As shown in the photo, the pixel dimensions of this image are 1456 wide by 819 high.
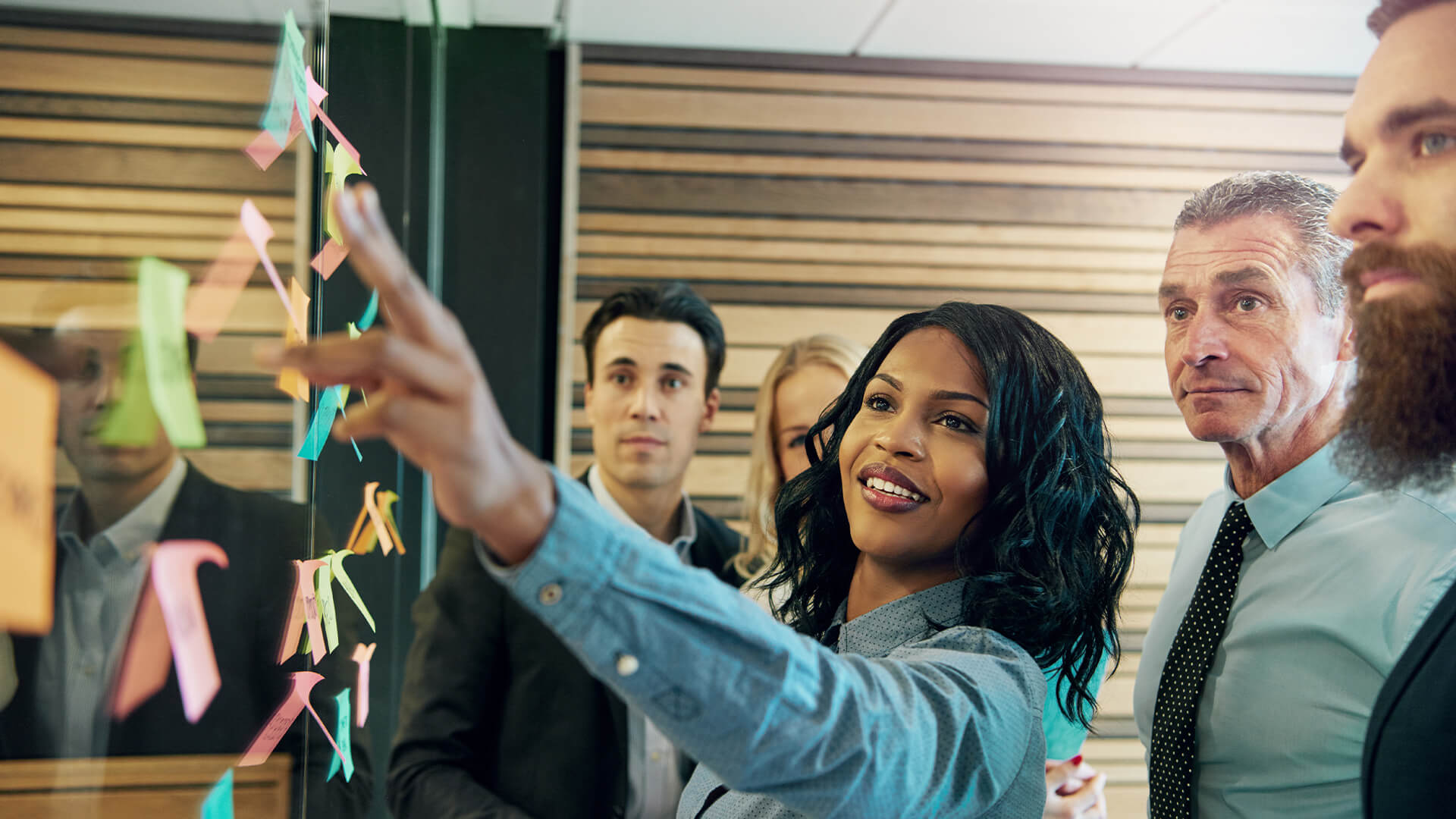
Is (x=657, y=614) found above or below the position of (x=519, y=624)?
above

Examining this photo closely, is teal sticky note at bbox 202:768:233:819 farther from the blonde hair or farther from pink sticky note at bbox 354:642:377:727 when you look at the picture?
the blonde hair

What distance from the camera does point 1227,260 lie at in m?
1.45

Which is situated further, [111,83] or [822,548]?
[822,548]

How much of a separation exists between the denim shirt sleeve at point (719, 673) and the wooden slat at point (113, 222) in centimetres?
29

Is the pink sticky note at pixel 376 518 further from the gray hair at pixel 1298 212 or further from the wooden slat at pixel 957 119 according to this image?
the wooden slat at pixel 957 119

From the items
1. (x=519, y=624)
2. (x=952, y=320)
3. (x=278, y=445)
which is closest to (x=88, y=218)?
(x=278, y=445)

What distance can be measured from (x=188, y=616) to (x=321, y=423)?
43 cm

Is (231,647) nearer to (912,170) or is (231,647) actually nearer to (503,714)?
(503,714)

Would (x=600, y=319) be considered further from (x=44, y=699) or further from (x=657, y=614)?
(x=44, y=699)

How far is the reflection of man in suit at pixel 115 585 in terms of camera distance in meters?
0.47

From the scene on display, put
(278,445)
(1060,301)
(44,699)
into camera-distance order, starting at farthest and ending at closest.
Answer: (1060,301) < (278,445) < (44,699)

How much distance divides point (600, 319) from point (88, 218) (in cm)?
207

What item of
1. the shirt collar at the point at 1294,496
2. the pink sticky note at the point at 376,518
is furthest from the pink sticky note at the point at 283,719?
the shirt collar at the point at 1294,496

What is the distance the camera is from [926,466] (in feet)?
3.94
